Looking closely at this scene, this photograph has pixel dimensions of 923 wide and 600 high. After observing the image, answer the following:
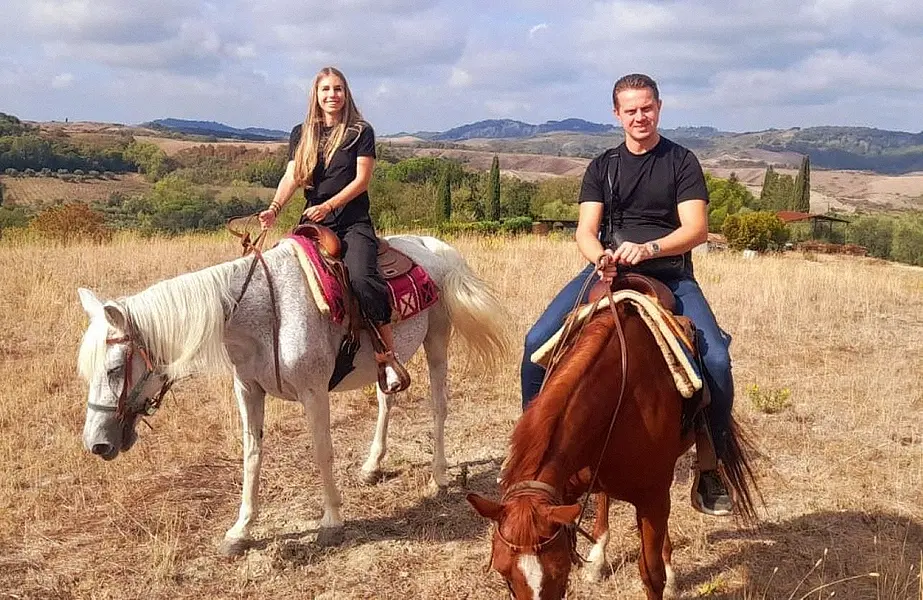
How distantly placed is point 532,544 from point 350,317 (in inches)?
89.3

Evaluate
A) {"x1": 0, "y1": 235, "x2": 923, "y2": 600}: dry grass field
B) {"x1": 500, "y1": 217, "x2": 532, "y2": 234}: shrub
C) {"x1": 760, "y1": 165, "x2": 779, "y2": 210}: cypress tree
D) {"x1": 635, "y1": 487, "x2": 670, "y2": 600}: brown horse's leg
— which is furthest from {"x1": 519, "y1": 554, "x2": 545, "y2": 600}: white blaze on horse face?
{"x1": 760, "y1": 165, "x2": 779, "y2": 210}: cypress tree

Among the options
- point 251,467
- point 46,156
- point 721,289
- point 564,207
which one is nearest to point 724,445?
point 251,467

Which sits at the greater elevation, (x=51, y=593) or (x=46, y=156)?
(x=46, y=156)

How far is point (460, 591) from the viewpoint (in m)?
3.54

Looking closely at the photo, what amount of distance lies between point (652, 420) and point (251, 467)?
238 centimetres

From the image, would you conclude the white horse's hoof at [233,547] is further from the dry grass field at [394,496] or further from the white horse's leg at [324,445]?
the white horse's leg at [324,445]

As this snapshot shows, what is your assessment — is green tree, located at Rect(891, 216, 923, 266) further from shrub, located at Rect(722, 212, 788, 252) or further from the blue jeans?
the blue jeans

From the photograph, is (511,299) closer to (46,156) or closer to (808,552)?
(808,552)

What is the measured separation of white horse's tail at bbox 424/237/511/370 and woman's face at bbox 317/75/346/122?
1280 mm

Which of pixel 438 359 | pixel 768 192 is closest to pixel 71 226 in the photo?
pixel 438 359

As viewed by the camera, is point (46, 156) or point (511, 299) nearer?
point (511, 299)

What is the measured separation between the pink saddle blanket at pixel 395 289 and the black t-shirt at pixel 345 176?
1.03 feet

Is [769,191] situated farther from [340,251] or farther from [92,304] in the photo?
[92,304]

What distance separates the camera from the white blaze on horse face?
1.96m
